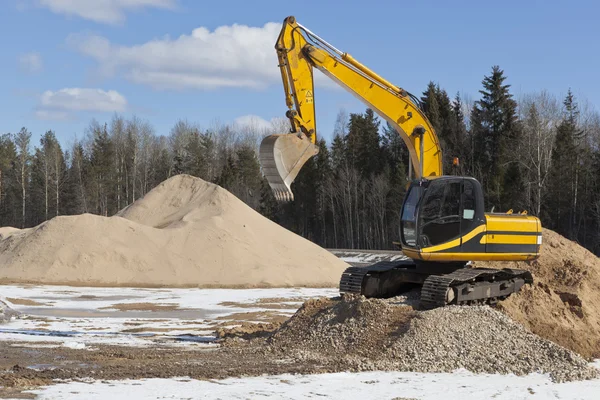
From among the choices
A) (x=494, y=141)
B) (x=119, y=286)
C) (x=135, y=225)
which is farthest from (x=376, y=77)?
(x=494, y=141)

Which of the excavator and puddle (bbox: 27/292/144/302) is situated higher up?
the excavator

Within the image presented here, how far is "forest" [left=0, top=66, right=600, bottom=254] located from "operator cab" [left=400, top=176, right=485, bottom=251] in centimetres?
2263

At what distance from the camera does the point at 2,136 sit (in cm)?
7744

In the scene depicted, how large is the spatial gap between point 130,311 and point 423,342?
1055cm

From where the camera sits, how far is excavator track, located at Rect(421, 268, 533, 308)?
12.5 m

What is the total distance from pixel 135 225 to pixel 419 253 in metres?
19.7

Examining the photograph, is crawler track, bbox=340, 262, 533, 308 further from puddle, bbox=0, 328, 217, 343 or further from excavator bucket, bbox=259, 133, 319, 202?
puddle, bbox=0, 328, 217, 343

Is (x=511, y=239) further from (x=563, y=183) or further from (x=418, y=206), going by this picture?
(x=563, y=183)

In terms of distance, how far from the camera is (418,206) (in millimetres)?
12797

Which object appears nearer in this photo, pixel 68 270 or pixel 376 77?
pixel 376 77

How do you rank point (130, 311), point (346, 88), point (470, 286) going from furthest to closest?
point (130, 311), point (346, 88), point (470, 286)

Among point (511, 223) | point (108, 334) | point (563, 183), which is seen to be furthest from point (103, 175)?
point (511, 223)

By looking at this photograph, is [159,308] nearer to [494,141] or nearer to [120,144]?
[494,141]

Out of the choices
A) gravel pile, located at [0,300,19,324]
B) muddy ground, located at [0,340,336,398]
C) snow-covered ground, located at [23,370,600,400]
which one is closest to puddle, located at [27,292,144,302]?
gravel pile, located at [0,300,19,324]
